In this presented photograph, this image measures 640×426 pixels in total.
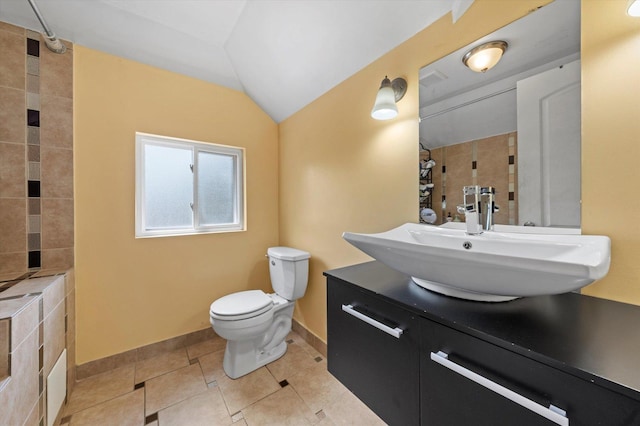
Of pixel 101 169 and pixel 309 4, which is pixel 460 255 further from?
pixel 101 169

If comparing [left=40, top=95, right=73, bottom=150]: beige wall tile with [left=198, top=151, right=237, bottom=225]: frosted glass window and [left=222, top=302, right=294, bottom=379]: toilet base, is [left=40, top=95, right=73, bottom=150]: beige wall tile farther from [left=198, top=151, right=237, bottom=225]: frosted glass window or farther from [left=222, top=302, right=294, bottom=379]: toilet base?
[left=222, top=302, right=294, bottom=379]: toilet base

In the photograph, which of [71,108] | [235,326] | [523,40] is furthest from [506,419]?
[71,108]

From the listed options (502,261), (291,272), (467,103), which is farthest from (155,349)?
(467,103)

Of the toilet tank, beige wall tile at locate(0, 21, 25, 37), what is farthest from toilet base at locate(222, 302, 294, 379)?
beige wall tile at locate(0, 21, 25, 37)

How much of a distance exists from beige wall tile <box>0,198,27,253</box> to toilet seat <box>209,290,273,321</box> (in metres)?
1.15

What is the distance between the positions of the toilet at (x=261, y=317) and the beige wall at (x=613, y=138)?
155 cm

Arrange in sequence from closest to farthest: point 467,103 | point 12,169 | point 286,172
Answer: point 467,103 < point 12,169 < point 286,172

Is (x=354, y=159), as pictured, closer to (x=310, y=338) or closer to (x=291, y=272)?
(x=291, y=272)

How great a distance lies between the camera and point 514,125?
0.92m

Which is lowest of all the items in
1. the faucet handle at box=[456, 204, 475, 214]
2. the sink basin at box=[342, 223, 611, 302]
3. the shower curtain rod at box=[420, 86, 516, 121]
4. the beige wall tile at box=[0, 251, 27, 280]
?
the beige wall tile at box=[0, 251, 27, 280]

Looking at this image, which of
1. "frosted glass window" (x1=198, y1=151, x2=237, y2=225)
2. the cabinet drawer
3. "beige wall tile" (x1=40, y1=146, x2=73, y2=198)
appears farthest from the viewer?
"frosted glass window" (x1=198, y1=151, x2=237, y2=225)

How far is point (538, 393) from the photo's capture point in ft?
1.51

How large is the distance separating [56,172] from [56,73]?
0.61 m

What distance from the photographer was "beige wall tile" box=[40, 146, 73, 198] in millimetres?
1456
